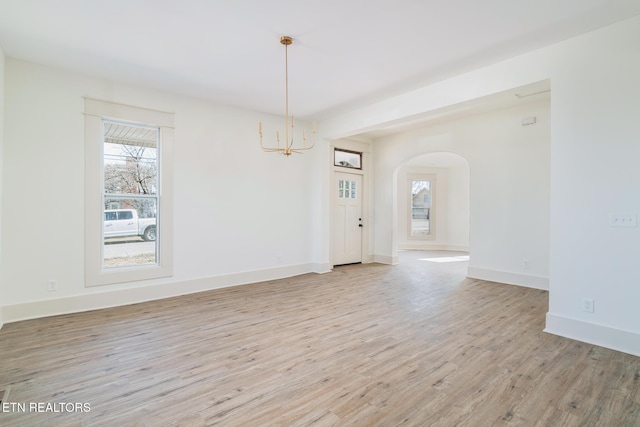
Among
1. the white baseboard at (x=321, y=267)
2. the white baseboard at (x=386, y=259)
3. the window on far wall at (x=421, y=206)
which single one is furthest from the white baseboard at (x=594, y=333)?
the window on far wall at (x=421, y=206)

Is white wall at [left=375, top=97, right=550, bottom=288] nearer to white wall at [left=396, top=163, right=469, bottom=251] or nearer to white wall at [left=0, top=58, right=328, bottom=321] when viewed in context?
white wall at [left=0, top=58, right=328, bottom=321]

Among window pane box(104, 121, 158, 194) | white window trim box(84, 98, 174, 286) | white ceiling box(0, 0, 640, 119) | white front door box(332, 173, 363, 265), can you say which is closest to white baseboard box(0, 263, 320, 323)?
white window trim box(84, 98, 174, 286)

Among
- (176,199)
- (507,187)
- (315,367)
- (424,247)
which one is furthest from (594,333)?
(424,247)

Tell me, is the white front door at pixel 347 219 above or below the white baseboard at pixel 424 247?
above

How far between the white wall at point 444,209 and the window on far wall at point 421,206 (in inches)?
4.1

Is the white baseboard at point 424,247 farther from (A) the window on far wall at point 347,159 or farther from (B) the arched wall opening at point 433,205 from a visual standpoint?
(A) the window on far wall at point 347,159

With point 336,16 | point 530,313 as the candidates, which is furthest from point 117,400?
point 530,313

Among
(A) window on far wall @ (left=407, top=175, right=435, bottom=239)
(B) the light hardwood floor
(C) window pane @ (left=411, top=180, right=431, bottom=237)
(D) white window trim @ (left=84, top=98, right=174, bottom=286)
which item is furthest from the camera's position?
(C) window pane @ (left=411, top=180, right=431, bottom=237)

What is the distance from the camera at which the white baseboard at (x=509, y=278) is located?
5.00 m

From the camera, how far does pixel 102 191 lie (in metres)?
4.09

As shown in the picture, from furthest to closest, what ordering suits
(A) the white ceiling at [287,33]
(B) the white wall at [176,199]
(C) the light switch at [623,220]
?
1. (B) the white wall at [176,199]
2. (C) the light switch at [623,220]
3. (A) the white ceiling at [287,33]

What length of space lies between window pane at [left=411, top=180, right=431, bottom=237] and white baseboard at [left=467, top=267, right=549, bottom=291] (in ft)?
15.3

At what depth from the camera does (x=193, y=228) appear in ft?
15.8

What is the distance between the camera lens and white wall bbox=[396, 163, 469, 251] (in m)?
9.86
